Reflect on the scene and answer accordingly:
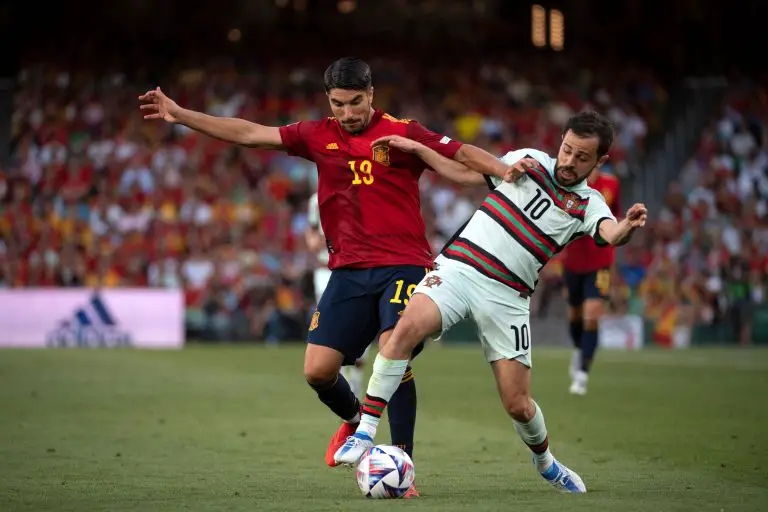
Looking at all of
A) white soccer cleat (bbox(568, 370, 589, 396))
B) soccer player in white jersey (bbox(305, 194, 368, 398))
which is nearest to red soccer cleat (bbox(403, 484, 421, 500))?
soccer player in white jersey (bbox(305, 194, 368, 398))

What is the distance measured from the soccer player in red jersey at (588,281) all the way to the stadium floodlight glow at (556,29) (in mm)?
17446

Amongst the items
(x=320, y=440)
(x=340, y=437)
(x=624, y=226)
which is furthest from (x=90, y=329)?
(x=624, y=226)

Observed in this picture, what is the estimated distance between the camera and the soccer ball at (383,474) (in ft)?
21.9

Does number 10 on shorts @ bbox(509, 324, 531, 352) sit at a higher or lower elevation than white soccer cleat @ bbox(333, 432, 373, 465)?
higher

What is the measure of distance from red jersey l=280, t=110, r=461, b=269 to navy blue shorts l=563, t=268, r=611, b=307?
23.5 feet

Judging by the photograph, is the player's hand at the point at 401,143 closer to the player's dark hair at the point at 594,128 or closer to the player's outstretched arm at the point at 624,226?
the player's dark hair at the point at 594,128

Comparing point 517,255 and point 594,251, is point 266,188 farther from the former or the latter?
point 517,255

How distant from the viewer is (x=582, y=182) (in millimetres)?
7262

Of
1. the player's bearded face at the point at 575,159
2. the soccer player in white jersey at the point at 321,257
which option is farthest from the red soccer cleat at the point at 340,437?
the soccer player in white jersey at the point at 321,257

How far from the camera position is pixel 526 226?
7.13m

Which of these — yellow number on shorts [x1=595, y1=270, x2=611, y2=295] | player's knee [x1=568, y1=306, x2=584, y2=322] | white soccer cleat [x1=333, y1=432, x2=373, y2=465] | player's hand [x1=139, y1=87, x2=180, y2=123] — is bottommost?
white soccer cleat [x1=333, y1=432, x2=373, y2=465]

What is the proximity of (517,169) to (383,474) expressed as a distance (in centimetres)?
183

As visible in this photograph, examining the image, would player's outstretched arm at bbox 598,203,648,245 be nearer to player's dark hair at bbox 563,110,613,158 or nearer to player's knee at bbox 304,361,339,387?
player's dark hair at bbox 563,110,613,158

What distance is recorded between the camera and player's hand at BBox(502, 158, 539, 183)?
702 centimetres
